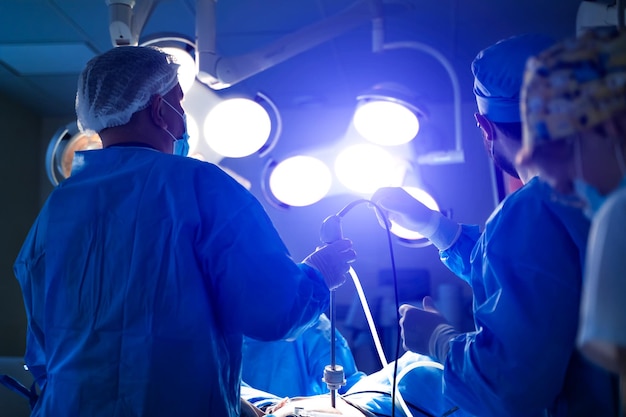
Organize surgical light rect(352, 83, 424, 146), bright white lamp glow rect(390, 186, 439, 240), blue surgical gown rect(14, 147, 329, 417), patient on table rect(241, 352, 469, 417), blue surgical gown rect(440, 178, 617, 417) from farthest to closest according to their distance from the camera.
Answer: bright white lamp glow rect(390, 186, 439, 240)
surgical light rect(352, 83, 424, 146)
patient on table rect(241, 352, 469, 417)
blue surgical gown rect(14, 147, 329, 417)
blue surgical gown rect(440, 178, 617, 417)

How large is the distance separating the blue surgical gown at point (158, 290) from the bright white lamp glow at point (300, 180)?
2.92 feet

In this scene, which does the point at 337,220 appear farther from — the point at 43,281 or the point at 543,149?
the point at 543,149

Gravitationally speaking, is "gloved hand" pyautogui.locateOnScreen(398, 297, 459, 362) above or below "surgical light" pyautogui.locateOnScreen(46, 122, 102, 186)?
below

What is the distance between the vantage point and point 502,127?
114 centimetres

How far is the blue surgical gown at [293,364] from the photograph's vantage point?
1.88 meters

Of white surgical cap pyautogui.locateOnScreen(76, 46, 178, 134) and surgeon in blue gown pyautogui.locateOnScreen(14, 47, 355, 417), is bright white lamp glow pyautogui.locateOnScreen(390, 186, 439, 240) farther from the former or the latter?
white surgical cap pyautogui.locateOnScreen(76, 46, 178, 134)

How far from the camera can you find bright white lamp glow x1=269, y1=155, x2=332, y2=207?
2.02m

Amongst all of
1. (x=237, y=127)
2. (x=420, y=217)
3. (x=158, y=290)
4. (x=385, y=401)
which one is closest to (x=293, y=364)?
(x=385, y=401)

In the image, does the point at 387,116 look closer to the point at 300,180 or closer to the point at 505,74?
the point at 300,180

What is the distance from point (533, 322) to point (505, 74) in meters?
0.50

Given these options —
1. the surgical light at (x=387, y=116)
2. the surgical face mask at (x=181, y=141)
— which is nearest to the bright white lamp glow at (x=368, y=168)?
the surgical light at (x=387, y=116)

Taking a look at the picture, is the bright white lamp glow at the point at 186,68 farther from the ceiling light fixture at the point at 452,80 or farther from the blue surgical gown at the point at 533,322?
the blue surgical gown at the point at 533,322

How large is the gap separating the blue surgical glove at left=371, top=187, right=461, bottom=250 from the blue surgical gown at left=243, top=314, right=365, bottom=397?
0.57 meters

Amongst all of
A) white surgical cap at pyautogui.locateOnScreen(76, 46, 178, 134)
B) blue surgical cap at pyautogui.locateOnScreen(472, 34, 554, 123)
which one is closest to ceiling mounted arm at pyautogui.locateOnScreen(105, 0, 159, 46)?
white surgical cap at pyautogui.locateOnScreen(76, 46, 178, 134)
